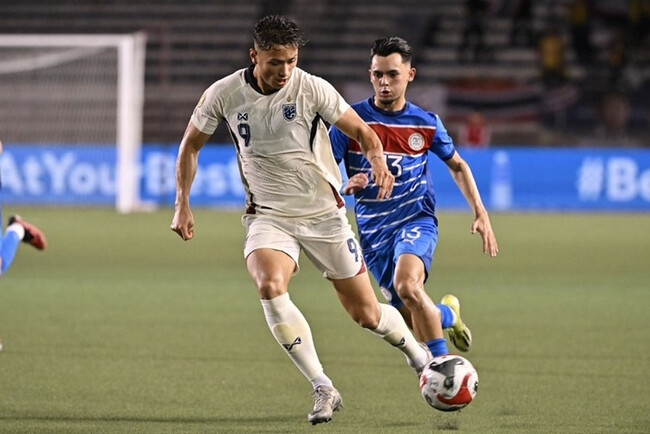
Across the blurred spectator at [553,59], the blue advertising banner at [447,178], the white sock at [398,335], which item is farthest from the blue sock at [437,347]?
the blurred spectator at [553,59]

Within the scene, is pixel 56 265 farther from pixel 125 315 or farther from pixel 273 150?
pixel 273 150

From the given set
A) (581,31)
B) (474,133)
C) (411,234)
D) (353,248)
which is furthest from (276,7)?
(353,248)

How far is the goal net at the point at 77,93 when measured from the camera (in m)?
22.1

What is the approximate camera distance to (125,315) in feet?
33.3

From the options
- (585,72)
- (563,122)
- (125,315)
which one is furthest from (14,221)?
(585,72)

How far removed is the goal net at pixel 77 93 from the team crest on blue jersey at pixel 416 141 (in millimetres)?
15201

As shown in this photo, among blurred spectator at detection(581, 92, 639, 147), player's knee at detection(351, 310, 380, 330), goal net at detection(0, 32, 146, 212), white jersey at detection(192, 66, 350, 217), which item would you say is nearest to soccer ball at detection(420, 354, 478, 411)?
player's knee at detection(351, 310, 380, 330)

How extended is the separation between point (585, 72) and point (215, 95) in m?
22.4

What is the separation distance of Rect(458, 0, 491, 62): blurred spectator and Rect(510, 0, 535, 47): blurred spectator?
0.71 m

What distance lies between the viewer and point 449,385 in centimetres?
572

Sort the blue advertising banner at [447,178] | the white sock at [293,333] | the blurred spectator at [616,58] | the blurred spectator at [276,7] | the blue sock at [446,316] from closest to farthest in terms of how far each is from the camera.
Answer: the white sock at [293,333], the blue sock at [446,316], the blue advertising banner at [447,178], the blurred spectator at [616,58], the blurred spectator at [276,7]

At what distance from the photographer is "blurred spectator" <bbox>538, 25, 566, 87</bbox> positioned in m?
26.6

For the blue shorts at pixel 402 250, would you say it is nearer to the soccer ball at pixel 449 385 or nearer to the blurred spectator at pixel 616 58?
the soccer ball at pixel 449 385

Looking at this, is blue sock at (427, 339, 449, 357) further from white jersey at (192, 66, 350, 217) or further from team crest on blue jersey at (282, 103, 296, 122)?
team crest on blue jersey at (282, 103, 296, 122)
